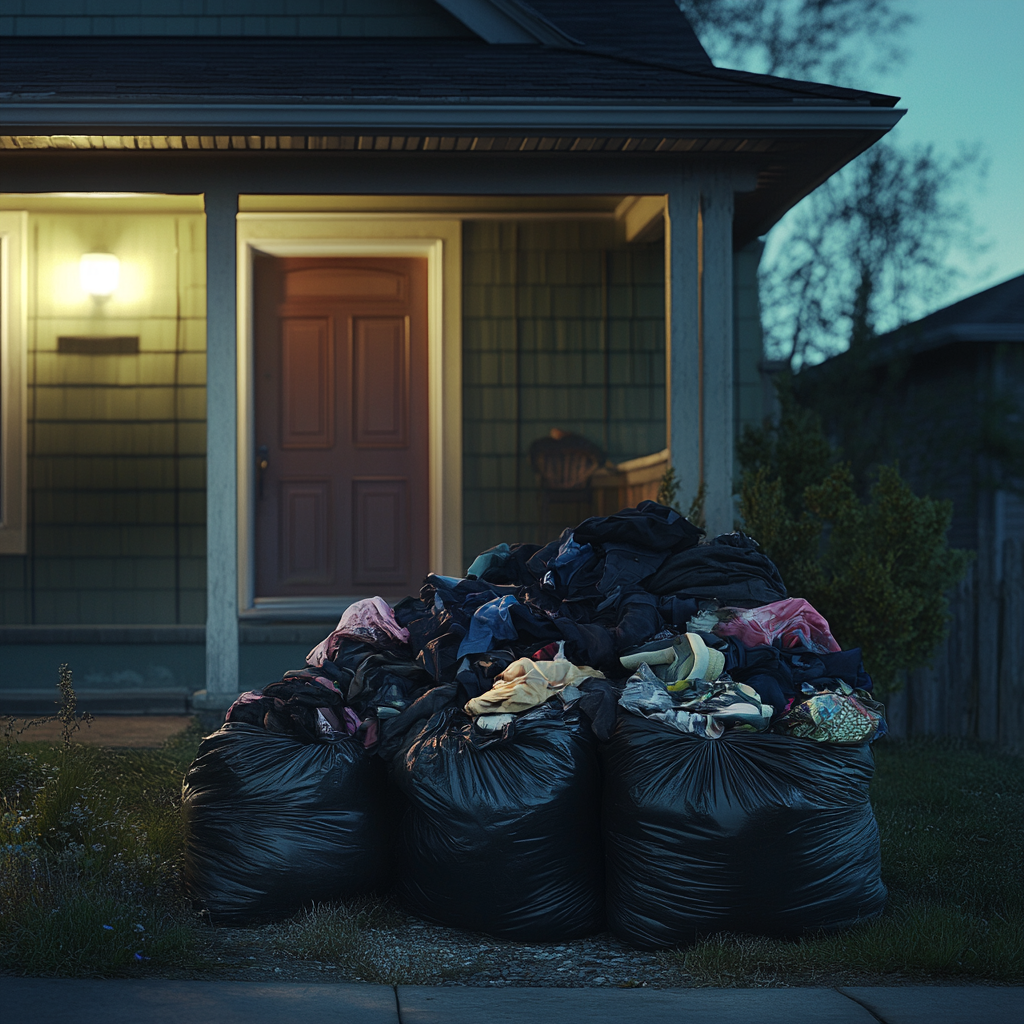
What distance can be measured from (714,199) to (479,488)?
2.47 meters

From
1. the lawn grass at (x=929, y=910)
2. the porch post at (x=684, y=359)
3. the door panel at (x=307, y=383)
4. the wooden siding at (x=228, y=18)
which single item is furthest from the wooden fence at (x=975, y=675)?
the wooden siding at (x=228, y=18)

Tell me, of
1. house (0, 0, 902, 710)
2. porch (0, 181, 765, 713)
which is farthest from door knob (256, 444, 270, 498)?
porch (0, 181, 765, 713)

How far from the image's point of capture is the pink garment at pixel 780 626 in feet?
11.8

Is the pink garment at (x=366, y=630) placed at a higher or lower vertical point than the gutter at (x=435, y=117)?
lower

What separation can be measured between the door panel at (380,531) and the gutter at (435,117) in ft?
8.80

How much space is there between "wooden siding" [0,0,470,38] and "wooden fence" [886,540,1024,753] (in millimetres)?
A: 4579

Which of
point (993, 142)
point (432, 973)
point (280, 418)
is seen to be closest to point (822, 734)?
point (432, 973)

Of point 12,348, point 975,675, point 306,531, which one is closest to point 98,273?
point 12,348

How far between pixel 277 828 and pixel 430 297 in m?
4.72

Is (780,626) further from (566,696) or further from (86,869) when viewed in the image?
(86,869)

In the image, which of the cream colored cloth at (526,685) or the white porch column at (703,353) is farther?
the white porch column at (703,353)

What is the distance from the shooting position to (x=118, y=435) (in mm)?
7094

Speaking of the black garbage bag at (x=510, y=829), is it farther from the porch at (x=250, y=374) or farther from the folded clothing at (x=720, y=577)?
the porch at (x=250, y=374)

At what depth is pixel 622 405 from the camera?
7.31 meters
